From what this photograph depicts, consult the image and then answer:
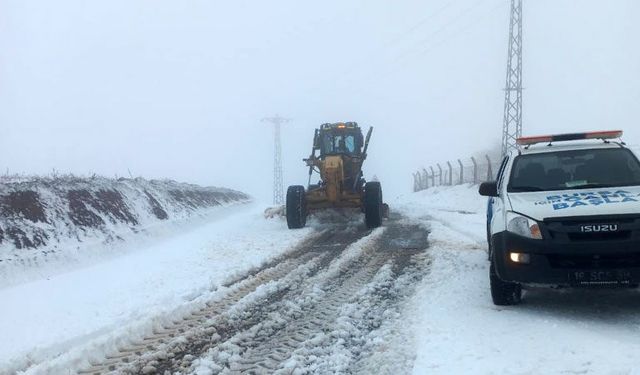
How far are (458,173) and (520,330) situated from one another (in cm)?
3121

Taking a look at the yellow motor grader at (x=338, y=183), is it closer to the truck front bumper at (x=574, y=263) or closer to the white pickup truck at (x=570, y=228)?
the white pickup truck at (x=570, y=228)

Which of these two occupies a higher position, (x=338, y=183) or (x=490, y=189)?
(x=490, y=189)

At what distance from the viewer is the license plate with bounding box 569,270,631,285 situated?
203 inches

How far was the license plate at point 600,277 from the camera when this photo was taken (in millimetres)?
5152

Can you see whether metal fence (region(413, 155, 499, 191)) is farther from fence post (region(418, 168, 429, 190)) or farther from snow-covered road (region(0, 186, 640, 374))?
snow-covered road (region(0, 186, 640, 374))

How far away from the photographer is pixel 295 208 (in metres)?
15.1

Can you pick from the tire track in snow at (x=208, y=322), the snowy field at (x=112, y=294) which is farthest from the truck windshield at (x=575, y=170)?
the snowy field at (x=112, y=294)

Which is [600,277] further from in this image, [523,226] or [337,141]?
[337,141]

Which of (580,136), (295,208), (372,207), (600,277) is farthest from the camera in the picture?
(295,208)

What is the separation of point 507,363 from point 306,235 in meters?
9.66

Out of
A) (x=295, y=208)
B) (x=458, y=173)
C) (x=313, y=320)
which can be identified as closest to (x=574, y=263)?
(x=313, y=320)

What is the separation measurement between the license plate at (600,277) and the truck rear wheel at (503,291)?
2.28ft

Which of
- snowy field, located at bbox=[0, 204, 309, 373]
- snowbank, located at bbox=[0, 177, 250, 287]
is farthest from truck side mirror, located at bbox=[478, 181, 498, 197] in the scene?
snowbank, located at bbox=[0, 177, 250, 287]

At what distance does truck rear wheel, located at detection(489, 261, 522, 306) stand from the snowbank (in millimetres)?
6982
